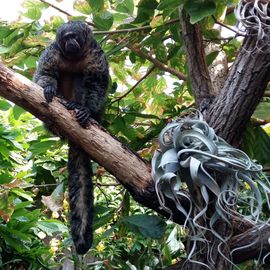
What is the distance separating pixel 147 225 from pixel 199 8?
76 centimetres

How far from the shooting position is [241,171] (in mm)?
1486

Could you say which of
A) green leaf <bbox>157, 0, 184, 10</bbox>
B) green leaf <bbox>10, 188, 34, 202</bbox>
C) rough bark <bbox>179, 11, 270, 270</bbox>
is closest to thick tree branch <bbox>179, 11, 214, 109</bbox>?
rough bark <bbox>179, 11, 270, 270</bbox>

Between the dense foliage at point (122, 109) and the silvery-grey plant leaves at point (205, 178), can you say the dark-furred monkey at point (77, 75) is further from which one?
the silvery-grey plant leaves at point (205, 178)

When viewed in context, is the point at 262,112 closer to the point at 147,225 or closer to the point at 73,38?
the point at 147,225

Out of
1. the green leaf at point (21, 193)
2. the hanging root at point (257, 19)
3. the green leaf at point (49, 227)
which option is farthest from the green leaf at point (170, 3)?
the green leaf at point (49, 227)

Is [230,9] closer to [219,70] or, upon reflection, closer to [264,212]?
[219,70]

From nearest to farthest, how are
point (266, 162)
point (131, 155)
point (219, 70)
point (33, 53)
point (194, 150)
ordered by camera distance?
point (194, 150) < point (131, 155) < point (266, 162) < point (219, 70) < point (33, 53)

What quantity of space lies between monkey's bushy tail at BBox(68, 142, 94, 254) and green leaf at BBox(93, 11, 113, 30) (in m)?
0.53

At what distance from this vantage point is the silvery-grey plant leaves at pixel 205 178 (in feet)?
4.83

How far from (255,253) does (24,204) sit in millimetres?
1322

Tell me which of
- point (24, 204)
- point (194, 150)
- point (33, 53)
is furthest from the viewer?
point (24, 204)

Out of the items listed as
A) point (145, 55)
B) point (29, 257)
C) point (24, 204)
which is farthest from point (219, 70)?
point (29, 257)

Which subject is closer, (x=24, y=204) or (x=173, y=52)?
(x=173, y=52)

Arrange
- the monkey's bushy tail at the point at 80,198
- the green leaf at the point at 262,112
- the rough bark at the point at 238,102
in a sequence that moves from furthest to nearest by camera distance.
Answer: the monkey's bushy tail at the point at 80,198
the green leaf at the point at 262,112
the rough bark at the point at 238,102
